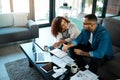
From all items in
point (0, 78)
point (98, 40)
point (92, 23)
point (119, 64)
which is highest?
point (92, 23)

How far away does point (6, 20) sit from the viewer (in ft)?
12.3

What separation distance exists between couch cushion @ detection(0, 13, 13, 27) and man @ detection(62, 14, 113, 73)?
79.6 inches

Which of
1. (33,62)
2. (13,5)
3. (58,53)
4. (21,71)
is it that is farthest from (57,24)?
(13,5)

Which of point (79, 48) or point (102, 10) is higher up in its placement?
point (102, 10)

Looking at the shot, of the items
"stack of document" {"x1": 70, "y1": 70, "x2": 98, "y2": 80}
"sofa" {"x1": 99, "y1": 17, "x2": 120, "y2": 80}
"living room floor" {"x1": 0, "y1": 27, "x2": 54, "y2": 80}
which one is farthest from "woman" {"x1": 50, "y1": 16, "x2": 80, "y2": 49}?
"living room floor" {"x1": 0, "y1": 27, "x2": 54, "y2": 80}

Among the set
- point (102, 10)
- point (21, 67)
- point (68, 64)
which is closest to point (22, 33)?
point (21, 67)

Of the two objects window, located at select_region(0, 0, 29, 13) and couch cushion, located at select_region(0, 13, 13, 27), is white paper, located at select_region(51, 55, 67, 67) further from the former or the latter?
window, located at select_region(0, 0, 29, 13)

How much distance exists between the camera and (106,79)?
213 centimetres

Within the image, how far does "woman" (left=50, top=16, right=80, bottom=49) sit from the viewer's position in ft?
7.93

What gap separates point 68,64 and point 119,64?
0.72m

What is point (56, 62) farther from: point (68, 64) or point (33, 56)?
point (33, 56)

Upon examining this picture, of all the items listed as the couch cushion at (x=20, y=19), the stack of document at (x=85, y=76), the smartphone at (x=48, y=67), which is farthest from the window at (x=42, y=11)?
the stack of document at (x=85, y=76)

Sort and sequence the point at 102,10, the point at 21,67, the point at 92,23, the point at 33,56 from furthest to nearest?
1. the point at 102,10
2. the point at 21,67
3. the point at 33,56
4. the point at 92,23

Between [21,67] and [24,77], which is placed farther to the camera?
[21,67]
